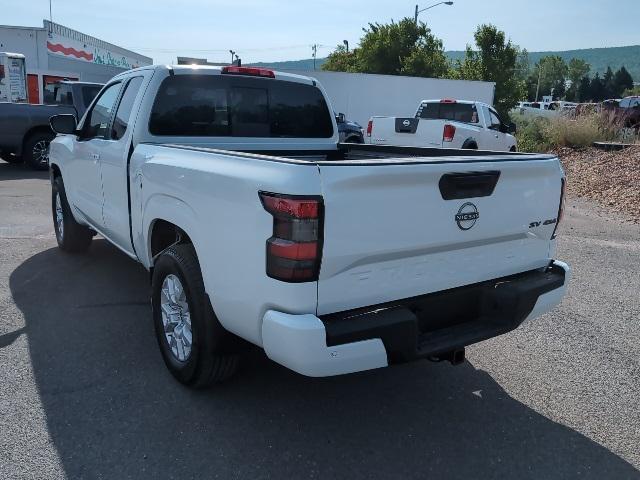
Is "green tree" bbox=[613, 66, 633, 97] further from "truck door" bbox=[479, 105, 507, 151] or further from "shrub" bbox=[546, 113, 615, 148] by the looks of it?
"truck door" bbox=[479, 105, 507, 151]

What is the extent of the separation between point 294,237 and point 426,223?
701mm

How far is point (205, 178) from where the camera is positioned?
9.73 ft

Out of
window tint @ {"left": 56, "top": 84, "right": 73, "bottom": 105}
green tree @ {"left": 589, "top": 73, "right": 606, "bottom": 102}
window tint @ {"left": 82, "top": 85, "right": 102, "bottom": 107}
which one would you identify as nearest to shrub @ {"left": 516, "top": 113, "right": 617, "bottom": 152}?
window tint @ {"left": 82, "top": 85, "right": 102, "bottom": 107}

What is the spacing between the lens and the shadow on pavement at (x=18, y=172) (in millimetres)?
12266

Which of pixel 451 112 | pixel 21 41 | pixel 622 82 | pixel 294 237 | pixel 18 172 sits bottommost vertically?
pixel 18 172

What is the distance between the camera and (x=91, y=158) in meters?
4.90

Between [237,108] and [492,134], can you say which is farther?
[492,134]

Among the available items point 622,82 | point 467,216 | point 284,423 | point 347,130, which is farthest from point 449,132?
point 622,82

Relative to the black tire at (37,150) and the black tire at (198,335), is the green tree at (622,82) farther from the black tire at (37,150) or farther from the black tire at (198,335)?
the black tire at (198,335)

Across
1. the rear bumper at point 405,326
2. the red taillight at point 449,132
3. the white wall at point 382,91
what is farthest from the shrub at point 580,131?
the rear bumper at point 405,326

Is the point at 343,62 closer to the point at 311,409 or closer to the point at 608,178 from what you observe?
the point at 608,178

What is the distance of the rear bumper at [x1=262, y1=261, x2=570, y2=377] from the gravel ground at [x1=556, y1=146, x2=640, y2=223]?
7.36 m

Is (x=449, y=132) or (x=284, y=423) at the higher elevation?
(x=449, y=132)

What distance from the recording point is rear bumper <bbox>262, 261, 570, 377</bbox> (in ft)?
8.19
